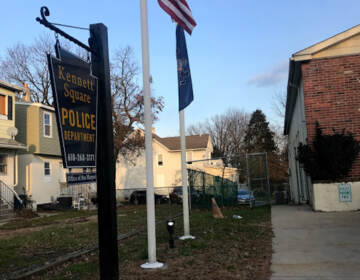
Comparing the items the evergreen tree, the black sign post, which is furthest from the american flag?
the evergreen tree

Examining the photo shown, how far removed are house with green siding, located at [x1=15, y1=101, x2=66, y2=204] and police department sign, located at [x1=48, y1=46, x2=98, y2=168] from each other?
17477 mm

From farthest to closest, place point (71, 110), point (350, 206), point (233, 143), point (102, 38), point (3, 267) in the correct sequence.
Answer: point (233, 143), point (350, 206), point (3, 267), point (102, 38), point (71, 110)

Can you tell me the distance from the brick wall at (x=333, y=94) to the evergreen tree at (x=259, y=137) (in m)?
41.8

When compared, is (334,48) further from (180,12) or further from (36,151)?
(36,151)

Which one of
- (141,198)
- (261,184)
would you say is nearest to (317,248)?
(261,184)

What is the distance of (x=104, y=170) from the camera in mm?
4352

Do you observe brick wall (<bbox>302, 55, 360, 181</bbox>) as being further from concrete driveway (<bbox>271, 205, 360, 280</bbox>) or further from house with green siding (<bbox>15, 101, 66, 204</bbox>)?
house with green siding (<bbox>15, 101, 66, 204</bbox>)

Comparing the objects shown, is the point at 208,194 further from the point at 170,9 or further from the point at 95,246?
the point at 170,9

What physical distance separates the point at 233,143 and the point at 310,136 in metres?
43.2

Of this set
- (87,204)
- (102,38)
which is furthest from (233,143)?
(102,38)

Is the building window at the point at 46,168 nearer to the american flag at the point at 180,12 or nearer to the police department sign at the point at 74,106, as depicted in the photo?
the american flag at the point at 180,12

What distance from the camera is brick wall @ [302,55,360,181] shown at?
1278 centimetres

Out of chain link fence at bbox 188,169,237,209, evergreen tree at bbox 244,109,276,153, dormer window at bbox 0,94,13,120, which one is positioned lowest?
chain link fence at bbox 188,169,237,209

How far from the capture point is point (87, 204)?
22422 millimetres
